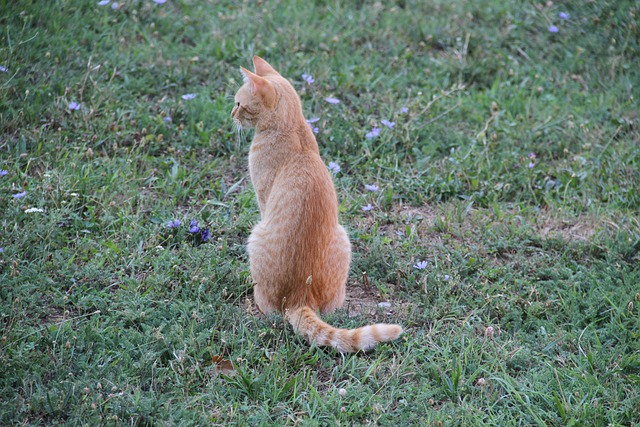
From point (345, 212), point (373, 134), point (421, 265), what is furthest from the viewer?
point (373, 134)

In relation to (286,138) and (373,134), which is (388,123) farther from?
(286,138)

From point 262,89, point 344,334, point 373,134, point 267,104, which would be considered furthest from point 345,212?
point 344,334

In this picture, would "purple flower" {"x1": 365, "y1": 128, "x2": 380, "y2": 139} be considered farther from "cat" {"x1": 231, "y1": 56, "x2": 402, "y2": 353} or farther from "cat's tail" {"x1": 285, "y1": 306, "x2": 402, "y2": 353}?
"cat's tail" {"x1": 285, "y1": 306, "x2": 402, "y2": 353}

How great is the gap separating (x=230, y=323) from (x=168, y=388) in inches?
21.0

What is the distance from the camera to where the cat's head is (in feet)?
13.9

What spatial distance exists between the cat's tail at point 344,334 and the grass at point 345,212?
0.07 meters

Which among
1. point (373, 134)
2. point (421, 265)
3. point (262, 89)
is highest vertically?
point (262, 89)

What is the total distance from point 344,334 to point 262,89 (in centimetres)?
154

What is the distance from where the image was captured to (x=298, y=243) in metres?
3.78

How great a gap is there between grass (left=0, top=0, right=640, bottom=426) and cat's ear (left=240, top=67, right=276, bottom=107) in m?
0.88

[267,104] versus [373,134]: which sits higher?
[267,104]

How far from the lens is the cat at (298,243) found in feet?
12.1

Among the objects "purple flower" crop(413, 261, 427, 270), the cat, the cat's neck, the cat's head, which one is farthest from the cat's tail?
the cat's head

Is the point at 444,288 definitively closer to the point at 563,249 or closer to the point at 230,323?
the point at 563,249
